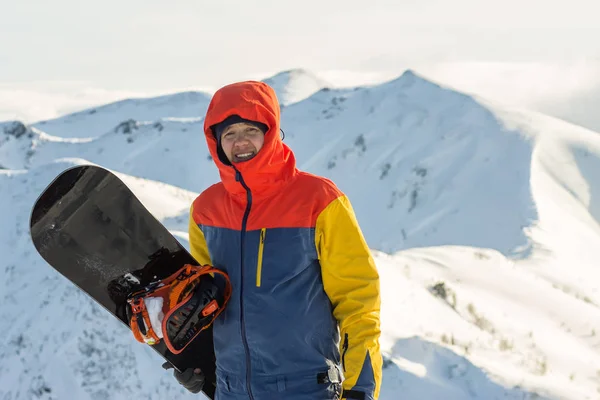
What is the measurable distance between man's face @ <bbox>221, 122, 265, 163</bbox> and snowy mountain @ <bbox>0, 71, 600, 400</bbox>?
15.9 ft

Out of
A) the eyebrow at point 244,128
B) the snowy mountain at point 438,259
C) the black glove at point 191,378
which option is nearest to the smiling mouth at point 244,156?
the eyebrow at point 244,128

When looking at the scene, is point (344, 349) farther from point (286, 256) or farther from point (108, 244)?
point (108, 244)

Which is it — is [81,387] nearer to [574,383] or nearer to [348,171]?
[574,383]

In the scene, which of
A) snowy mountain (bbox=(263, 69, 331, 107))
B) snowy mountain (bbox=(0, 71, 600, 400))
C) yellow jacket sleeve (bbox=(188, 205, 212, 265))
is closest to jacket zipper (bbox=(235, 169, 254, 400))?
yellow jacket sleeve (bbox=(188, 205, 212, 265))

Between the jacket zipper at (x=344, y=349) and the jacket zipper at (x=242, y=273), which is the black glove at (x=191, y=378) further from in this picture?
the jacket zipper at (x=344, y=349)

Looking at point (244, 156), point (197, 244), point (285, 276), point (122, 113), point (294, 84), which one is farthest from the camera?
point (122, 113)

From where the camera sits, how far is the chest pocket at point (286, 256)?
2607 mm

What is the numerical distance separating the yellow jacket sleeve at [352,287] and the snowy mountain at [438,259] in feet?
14.6

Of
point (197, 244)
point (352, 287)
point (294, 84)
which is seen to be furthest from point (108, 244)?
point (294, 84)

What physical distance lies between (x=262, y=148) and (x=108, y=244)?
4.15 feet

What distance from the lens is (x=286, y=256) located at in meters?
2.61

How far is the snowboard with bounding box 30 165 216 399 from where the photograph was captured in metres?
3.27

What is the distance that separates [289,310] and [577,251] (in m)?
14.2

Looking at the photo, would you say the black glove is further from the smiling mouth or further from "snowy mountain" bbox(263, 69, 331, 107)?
"snowy mountain" bbox(263, 69, 331, 107)
